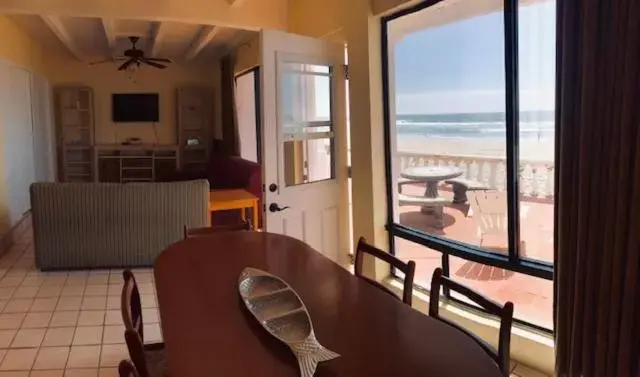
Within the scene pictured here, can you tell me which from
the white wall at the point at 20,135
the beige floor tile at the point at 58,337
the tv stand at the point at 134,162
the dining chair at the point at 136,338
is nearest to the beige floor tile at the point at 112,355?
the beige floor tile at the point at 58,337

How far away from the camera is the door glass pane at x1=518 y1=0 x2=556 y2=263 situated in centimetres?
279

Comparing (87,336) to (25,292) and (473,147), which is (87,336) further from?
(473,147)

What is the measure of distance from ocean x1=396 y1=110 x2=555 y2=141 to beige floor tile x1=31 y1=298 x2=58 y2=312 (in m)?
2.90

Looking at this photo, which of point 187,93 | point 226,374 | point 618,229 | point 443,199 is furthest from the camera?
point 187,93

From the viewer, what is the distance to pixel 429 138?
3.76 metres

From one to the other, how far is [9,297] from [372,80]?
3.29 m

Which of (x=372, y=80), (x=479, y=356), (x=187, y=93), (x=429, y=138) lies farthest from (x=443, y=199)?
(x=187, y=93)

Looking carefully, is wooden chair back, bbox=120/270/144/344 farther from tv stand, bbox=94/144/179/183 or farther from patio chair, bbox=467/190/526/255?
tv stand, bbox=94/144/179/183

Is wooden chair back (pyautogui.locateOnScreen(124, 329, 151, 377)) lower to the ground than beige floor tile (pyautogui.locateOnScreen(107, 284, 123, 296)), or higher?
higher

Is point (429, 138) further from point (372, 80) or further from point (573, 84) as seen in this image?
point (573, 84)

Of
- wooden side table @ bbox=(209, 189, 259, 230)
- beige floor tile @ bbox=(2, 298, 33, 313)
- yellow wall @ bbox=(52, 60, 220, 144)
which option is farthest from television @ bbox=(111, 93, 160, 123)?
beige floor tile @ bbox=(2, 298, 33, 313)

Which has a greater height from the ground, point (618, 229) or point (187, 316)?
point (618, 229)

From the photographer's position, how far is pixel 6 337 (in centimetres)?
356

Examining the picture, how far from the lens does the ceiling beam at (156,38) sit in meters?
6.80
